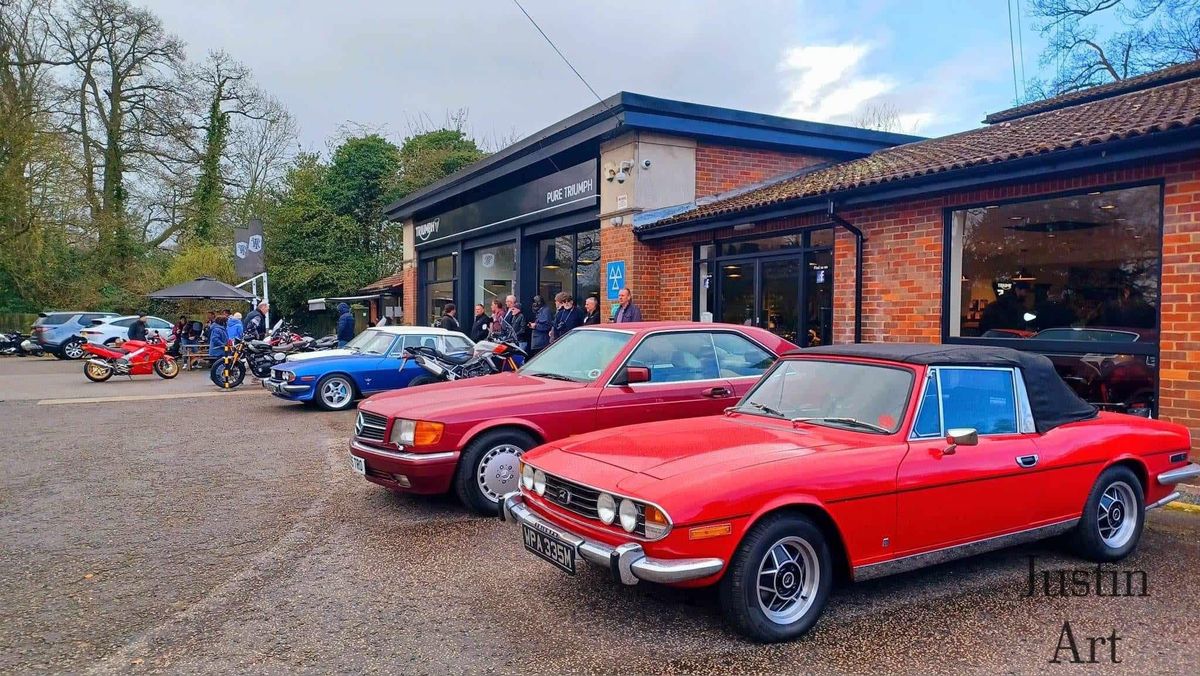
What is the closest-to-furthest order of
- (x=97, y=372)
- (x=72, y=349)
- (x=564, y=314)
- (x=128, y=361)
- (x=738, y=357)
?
(x=738, y=357), (x=564, y=314), (x=97, y=372), (x=128, y=361), (x=72, y=349)

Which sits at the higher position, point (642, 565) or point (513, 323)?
point (513, 323)

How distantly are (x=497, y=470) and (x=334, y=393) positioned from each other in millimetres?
6959

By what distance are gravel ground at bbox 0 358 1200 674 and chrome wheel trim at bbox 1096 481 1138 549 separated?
17 centimetres

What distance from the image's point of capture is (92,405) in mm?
12477

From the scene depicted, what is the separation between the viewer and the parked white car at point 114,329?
23.8 metres

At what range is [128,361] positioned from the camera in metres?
16.9

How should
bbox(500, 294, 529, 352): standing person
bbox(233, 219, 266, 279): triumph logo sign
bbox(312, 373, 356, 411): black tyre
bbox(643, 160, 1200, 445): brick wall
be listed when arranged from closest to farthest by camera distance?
bbox(643, 160, 1200, 445): brick wall → bbox(312, 373, 356, 411): black tyre → bbox(500, 294, 529, 352): standing person → bbox(233, 219, 266, 279): triumph logo sign

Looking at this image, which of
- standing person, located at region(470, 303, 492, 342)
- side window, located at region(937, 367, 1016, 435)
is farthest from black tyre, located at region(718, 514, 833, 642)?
standing person, located at region(470, 303, 492, 342)

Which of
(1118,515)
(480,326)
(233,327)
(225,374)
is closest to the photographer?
(1118,515)

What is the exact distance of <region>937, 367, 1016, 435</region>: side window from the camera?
4.11 m

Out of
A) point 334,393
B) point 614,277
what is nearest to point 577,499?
point 334,393

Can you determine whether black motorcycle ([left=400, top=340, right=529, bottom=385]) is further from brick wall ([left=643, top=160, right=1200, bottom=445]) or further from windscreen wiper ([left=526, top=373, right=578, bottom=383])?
windscreen wiper ([left=526, top=373, right=578, bottom=383])

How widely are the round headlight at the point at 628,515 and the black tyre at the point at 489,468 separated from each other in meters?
2.31

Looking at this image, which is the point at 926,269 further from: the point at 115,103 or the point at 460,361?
the point at 115,103
